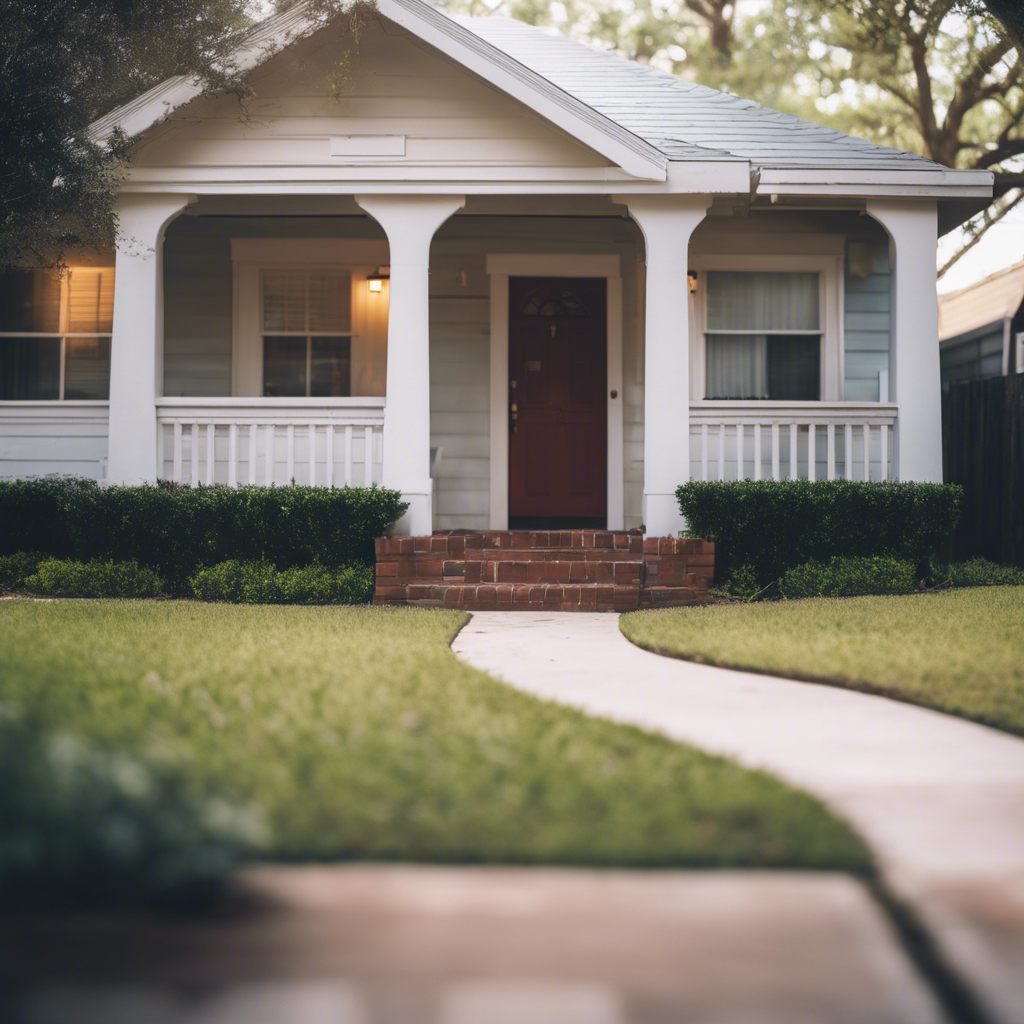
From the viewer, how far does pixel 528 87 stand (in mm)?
7762

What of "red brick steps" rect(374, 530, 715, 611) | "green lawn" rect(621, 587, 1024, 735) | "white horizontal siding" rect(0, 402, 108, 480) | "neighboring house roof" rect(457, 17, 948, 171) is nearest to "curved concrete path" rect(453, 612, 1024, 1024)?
"green lawn" rect(621, 587, 1024, 735)

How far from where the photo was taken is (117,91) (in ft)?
25.8

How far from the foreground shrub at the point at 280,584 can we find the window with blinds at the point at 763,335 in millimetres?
4123

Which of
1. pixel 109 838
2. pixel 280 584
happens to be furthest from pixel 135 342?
pixel 109 838

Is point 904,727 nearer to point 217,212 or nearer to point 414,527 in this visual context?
point 414,527

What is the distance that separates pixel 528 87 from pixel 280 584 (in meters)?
4.26

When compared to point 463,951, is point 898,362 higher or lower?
higher

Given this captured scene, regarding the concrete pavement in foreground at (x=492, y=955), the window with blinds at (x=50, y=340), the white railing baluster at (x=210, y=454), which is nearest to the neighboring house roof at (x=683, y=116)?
the white railing baluster at (x=210, y=454)

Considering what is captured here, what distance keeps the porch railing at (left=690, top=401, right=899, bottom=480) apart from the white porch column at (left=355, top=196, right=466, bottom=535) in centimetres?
227

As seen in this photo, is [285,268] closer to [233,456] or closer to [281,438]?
[281,438]

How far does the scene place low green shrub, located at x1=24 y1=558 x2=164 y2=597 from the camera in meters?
7.67

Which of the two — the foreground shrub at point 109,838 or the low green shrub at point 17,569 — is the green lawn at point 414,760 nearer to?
the foreground shrub at point 109,838

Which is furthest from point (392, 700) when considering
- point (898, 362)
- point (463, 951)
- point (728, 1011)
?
point (898, 362)

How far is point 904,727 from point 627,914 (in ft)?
6.57
